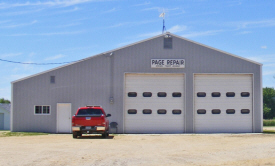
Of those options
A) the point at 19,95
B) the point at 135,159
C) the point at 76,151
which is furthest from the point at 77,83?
the point at 135,159

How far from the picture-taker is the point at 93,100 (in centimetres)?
2828

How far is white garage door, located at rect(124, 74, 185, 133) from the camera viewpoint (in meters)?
28.4

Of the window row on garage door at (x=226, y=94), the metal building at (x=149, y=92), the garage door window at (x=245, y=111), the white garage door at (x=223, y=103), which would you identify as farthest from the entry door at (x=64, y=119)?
the garage door window at (x=245, y=111)

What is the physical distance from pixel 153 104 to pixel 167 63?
2946 mm

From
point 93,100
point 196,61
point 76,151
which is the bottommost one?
point 76,151

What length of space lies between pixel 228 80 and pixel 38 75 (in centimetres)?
1298

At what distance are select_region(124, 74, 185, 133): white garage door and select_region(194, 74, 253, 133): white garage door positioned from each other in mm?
1298

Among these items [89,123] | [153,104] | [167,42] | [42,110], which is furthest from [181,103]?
[42,110]

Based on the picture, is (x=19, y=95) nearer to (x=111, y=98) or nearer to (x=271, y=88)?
(x=111, y=98)

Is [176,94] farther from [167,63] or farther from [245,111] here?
[245,111]

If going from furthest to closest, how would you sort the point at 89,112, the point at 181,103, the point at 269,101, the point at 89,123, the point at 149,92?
the point at 269,101, the point at 149,92, the point at 181,103, the point at 89,112, the point at 89,123

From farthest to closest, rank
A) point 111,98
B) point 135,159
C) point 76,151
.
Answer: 1. point 111,98
2. point 76,151
3. point 135,159

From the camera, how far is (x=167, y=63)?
93.4ft

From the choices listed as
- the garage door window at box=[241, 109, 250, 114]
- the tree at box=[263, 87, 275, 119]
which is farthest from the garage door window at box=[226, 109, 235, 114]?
the tree at box=[263, 87, 275, 119]
